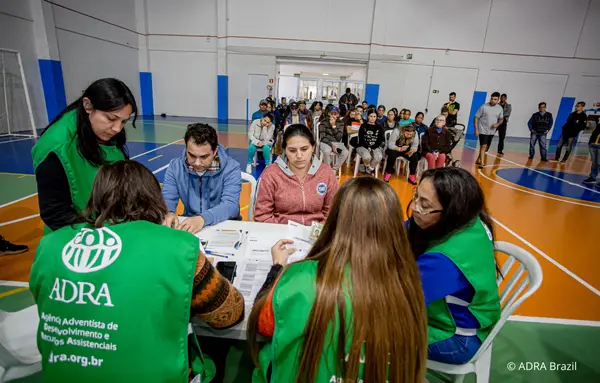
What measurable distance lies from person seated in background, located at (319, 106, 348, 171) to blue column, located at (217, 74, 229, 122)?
9931 millimetres

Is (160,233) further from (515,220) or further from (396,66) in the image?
(396,66)

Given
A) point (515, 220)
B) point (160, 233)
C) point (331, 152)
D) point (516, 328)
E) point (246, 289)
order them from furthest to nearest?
point (331, 152) → point (515, 220) → point (516, 328) → point (246, 289) → point (160, 233)

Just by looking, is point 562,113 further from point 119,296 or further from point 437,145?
point 119,296

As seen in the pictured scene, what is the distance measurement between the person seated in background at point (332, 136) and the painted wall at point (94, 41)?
1019cm

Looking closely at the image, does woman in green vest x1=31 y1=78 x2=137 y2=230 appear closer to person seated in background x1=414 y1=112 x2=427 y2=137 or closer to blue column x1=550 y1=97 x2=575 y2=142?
person seated in background x1=414 y1=112 x2=427 y2=137

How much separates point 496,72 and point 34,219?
17875mm

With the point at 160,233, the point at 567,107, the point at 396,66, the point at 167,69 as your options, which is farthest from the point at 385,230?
the point at 567,107

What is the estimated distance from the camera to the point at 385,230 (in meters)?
1.03

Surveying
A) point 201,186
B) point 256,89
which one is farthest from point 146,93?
point 201,186

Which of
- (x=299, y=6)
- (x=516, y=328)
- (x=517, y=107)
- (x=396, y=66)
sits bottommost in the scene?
(x=516, y=328)

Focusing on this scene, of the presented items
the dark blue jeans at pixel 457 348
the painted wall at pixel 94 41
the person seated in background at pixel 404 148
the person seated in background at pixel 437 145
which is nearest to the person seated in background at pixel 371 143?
the person seated in background at pixel 404 148

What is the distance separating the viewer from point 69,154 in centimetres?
167

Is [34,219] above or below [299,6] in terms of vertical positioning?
below

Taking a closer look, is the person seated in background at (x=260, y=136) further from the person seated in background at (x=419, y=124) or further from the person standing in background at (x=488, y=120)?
the person standing in background at (x=488, y=120)
